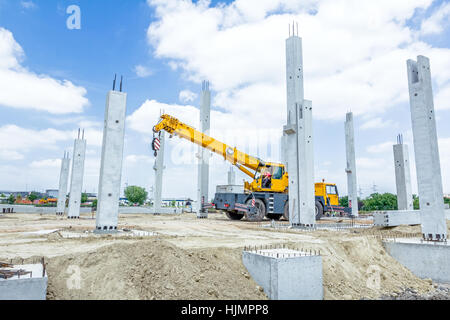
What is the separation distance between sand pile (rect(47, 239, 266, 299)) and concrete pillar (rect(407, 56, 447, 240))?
6785 millimetres

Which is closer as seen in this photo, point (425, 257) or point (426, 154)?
point (425, 257)

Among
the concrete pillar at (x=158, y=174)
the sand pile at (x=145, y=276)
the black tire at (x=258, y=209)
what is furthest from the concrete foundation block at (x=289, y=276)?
the concrete pillar at (x=158, y=174)

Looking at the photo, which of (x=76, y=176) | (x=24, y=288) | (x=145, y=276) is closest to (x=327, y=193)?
(x=76, y=176)

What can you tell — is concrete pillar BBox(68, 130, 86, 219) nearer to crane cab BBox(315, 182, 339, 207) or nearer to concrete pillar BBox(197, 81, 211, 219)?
concrete pillar BBox(197, 81, 211, 219)

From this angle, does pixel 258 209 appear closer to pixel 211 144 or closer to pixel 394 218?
pixel 211 144

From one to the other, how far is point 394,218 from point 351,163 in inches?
518

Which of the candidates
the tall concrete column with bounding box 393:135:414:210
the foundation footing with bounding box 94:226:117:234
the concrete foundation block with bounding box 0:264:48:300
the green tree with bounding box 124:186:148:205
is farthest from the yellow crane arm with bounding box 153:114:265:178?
the green tree with bounding box 124:186:148:205

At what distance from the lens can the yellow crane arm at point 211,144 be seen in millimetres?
18641

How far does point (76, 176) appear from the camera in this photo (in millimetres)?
18562

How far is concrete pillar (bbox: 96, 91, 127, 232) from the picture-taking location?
995 centimetres

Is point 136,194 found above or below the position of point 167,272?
above
